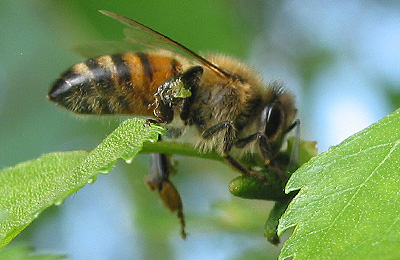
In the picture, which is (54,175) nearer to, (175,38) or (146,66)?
(146,66)

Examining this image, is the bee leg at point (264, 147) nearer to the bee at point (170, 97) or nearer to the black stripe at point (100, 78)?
the bee at point (170, 97)

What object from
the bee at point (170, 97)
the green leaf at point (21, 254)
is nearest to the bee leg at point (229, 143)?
the bee at point (170, 97)

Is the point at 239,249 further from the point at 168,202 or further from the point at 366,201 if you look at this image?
the point at 366,201

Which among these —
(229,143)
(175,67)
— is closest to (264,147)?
(229,143)

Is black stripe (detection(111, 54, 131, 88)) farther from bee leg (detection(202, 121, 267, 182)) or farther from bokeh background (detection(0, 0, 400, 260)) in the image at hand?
bokeh background (detection(0, 0, 400, 260))

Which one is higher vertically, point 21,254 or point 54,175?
point 54,175

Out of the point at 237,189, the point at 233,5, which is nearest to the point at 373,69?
the point at 233,5

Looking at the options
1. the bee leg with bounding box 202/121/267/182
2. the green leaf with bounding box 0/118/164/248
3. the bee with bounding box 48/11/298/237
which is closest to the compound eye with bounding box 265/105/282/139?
the bee with bounding box 48/11/298/237
